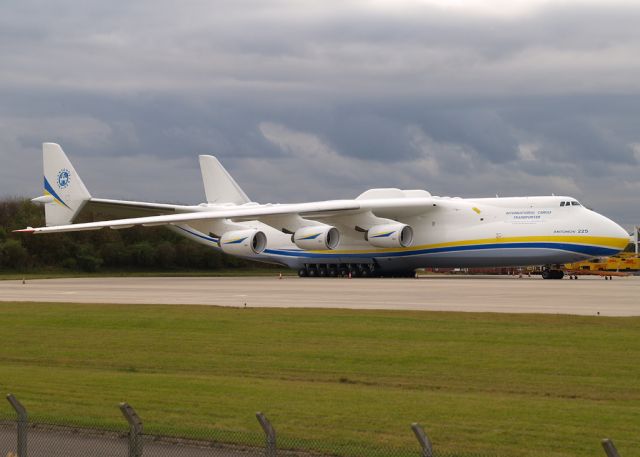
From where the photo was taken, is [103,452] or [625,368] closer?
[103,452]

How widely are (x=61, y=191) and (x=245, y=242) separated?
9.97 metres

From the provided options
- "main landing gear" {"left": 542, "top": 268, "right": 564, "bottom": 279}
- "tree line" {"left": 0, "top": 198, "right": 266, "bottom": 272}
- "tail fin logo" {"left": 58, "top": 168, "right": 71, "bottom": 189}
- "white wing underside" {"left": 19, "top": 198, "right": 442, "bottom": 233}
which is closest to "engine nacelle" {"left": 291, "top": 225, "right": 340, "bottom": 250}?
"white wing underside" {"left": 19, "top": 198, "right": 442, "bottom": 233}

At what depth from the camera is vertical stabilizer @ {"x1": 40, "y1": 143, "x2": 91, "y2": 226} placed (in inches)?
2062

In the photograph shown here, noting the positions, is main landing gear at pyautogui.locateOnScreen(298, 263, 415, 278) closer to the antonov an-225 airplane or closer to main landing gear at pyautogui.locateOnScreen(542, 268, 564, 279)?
the antonov an-225 airplane

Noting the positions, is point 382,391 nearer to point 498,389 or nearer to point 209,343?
point 498,389

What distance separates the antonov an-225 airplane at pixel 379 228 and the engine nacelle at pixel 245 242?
0.06 m

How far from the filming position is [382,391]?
551 inches

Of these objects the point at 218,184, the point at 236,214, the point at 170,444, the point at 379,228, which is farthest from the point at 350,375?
the point at 218,184

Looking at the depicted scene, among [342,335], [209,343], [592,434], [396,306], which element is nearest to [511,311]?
[396,306]

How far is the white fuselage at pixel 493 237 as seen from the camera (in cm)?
4506

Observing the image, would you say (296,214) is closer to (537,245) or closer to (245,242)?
(245,242)

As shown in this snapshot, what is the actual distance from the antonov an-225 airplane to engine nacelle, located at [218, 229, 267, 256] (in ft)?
0.19

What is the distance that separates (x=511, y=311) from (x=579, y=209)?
75.6ft

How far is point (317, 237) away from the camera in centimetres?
4828
